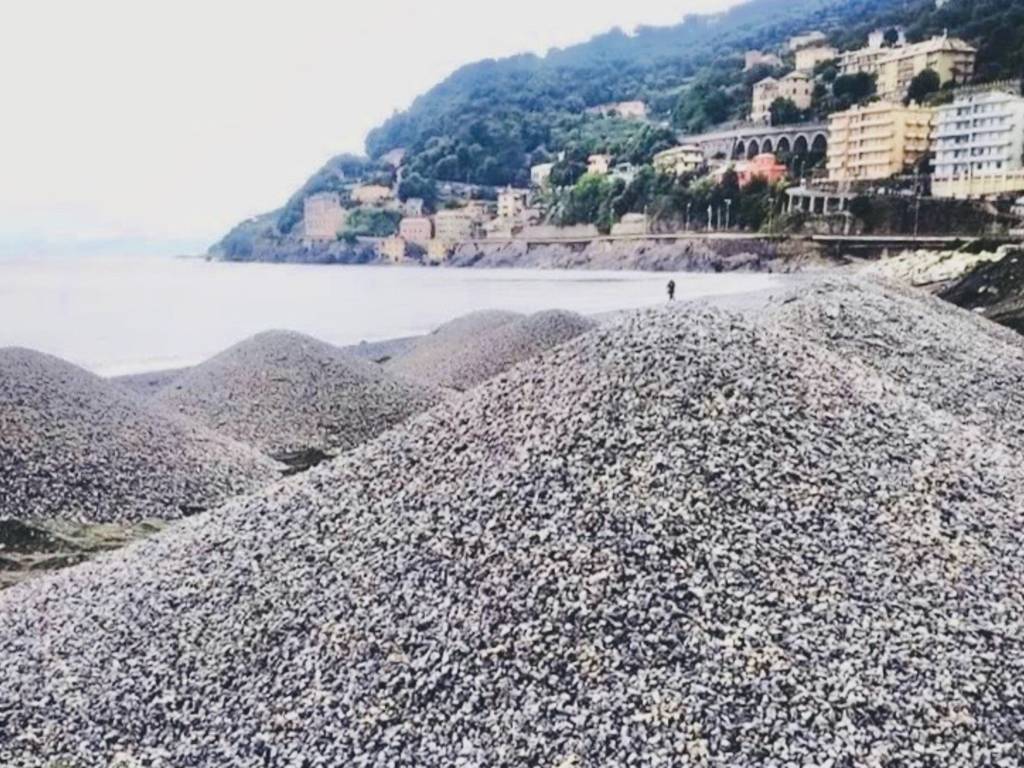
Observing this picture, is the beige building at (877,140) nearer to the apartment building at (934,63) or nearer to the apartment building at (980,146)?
the apartment building at (980,146)

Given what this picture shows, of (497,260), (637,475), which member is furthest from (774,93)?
(637,475)

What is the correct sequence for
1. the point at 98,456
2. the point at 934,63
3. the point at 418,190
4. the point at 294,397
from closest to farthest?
the point at 98,456
the point at 294,397
the point at 934,63
the point at 418,190

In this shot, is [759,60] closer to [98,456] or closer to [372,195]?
[372,195]

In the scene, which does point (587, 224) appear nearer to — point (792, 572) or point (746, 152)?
point (746, 152)

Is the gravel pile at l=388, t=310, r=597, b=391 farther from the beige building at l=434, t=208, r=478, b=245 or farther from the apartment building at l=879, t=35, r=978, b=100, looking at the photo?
the beige building at l=434, t=208, r=478, b=245

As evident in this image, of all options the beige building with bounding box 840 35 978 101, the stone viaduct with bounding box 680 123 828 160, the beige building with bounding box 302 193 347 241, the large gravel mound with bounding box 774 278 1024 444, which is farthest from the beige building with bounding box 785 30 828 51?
the large gravel mound with bounding box 774 278 1024 444

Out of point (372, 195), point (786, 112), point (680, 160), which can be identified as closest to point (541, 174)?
point (372, 195)
